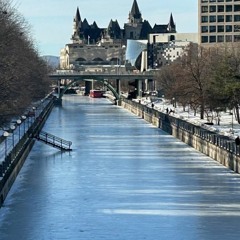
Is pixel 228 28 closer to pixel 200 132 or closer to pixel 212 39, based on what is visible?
pixel 212 39

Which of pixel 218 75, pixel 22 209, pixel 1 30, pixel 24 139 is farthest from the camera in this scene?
pixel 218 75

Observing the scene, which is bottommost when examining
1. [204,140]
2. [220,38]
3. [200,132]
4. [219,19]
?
[204,140]

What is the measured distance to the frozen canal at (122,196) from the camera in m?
25.5

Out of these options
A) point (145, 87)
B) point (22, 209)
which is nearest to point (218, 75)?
point (22, 209)

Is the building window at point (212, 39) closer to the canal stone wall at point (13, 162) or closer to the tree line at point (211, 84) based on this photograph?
the tree line at point (211, 84)

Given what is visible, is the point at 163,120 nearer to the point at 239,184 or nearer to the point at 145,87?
the point at 239,184

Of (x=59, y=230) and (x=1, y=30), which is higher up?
(x=1, y=30)

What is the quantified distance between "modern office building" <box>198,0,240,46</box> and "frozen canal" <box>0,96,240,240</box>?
70.8 metres

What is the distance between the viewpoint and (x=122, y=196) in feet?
104

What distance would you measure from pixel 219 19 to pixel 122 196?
9230 centimetres

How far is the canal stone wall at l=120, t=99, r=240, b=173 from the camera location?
1550 inches

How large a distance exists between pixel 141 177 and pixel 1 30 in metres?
12.3

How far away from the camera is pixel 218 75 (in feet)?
175

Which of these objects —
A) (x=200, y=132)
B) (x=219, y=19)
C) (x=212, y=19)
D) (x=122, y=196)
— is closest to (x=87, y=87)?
(x=212, y=19)
